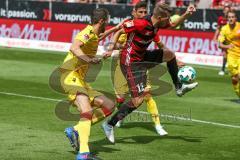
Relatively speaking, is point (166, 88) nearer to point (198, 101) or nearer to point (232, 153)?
point (198, 101)

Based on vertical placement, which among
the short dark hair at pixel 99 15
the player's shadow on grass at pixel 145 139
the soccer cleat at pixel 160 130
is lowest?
the soccer cleat at pixel 160 130

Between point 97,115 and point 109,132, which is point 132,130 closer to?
point 109,132

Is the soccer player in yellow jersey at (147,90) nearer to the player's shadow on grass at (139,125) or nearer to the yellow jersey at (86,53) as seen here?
the player's shadow on grass at (139,125)

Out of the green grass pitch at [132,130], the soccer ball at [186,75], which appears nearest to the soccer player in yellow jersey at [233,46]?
the green grass pitch at [132,130]

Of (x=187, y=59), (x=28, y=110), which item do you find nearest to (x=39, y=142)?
(x=28, y=110)

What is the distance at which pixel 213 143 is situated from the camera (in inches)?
482

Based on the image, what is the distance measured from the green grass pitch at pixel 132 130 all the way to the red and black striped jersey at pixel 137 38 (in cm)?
156

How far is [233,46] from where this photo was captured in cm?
1850

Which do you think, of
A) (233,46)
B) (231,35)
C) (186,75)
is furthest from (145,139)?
(231,35)

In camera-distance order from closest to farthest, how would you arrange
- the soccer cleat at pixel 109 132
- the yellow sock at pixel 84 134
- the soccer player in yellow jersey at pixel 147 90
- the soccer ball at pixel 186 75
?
the yellow sock at pixel 84 134, the soccer cleat at pixel 109 132, the soccer player in yellow jersey at pixel 147 90, the soccer ball at pixel 186 75

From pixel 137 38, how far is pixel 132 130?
228 cm

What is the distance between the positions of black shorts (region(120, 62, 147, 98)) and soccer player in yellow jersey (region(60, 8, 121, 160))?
0.86 metres

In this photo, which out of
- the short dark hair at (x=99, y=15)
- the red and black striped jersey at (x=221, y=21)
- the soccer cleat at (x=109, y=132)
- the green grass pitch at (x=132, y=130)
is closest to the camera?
the short dark hair at (x=99, y=15)

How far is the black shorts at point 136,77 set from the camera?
11.8 meters
